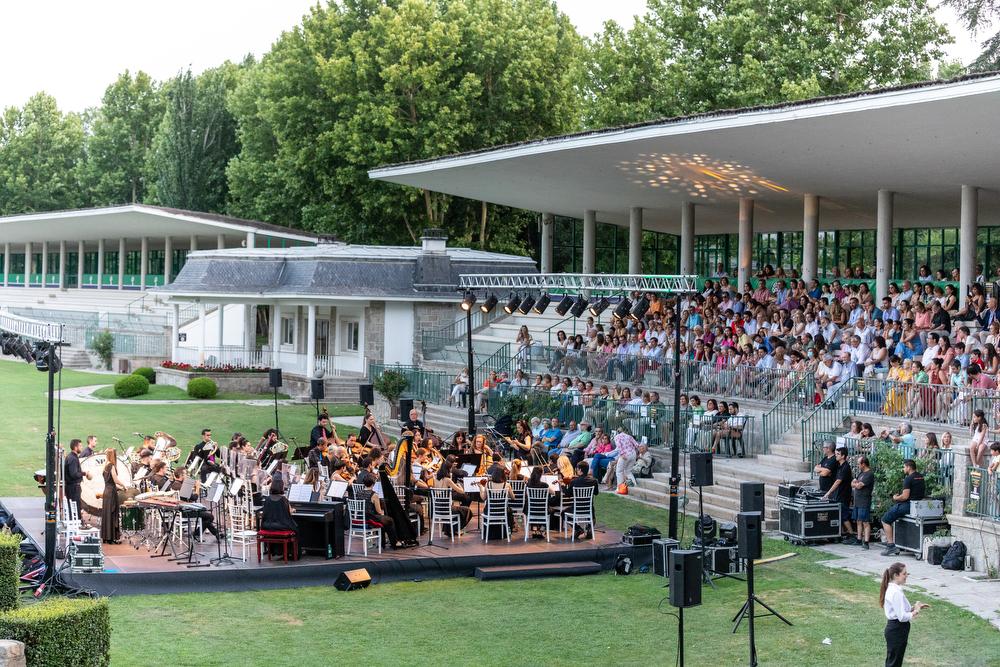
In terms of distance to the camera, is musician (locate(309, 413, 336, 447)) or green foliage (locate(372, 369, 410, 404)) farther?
green foliage (locate(372, 369, 410, 404))

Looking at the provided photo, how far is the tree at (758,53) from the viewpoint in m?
45.1

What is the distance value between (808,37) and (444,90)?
48.1 ft

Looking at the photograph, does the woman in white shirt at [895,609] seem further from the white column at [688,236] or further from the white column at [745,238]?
the white column at [688,236]

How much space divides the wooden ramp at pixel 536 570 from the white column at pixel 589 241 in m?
24.4

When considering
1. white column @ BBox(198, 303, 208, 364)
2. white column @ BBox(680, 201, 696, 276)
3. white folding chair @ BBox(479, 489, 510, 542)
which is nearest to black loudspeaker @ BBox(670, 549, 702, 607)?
white folding chair @ BBox(479, 489, 510, 542)

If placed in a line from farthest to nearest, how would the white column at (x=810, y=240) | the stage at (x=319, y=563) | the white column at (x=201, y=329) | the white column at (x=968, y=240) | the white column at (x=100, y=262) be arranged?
the white column at (x=100, y=262) < the white column at (x=201, y=329) < the white column at (x=810, y=240) < the white column at (x=968, y=240) < the stage at (x=319, y=563)

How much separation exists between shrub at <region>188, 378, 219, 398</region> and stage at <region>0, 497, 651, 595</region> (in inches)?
768

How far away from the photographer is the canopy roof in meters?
23.3

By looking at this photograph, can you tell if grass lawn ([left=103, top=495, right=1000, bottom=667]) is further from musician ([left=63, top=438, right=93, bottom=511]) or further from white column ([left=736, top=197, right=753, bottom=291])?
white column ([left=736, top=197, right=753, bottom=291])

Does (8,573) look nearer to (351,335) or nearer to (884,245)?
(884,245)

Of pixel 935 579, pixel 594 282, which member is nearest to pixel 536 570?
pixel 935 579

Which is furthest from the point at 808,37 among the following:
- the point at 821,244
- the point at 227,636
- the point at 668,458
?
the point at 227,636

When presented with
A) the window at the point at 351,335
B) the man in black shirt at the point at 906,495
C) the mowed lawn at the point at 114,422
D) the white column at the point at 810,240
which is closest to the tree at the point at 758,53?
the white column at the point at 810,240

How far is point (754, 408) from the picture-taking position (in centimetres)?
2616
